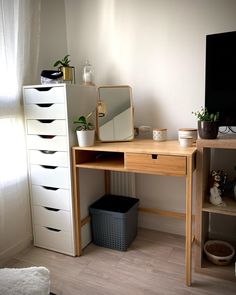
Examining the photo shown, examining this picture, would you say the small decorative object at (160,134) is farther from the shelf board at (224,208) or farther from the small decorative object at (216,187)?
the shelf board at (224,208)

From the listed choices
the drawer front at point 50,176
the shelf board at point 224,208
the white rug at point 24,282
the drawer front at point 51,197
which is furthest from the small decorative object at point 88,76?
the white rug at point 24,282

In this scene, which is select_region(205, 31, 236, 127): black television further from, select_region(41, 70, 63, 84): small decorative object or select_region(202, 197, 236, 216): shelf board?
select_region(41, 70, 63, 84): small decorative object

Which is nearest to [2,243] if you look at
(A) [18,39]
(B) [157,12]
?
(A) [18,39]

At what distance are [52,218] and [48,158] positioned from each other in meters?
0.48

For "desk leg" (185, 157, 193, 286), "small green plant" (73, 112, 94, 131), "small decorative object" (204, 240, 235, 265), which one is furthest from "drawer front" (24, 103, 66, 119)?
"small decorative object" (204, 240, 235, 265)

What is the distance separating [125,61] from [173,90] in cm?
49

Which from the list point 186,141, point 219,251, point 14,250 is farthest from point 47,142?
point 219,251

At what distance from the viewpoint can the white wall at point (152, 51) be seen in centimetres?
191

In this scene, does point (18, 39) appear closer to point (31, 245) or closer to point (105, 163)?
point (105, 163)

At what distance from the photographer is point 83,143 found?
1.83m

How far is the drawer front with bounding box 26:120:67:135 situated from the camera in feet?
6.01

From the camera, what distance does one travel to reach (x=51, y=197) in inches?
77.4

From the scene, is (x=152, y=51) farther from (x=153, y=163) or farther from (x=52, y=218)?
(x=52, y=218)

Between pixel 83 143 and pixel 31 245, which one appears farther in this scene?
pixel 31 245
